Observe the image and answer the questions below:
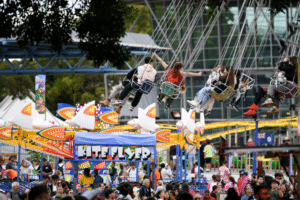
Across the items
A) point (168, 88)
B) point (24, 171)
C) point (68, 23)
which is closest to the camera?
point (68, 23)

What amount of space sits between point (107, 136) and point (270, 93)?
488 centimetres

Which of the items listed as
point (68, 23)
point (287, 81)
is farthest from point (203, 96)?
point (68, 23)

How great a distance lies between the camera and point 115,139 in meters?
16.9

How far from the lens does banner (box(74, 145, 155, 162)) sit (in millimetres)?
16672

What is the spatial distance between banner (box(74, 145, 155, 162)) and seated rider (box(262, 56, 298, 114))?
3914 millimetres

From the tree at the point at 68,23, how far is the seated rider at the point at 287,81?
4317mm

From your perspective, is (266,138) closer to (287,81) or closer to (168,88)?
(287,81)

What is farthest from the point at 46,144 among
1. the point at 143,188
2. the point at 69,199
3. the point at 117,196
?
the point at 69,199

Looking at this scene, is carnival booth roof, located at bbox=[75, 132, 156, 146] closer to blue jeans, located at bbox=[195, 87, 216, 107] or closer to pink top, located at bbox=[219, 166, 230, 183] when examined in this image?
pink top, located at bbox=[219, 166, 230, 183]

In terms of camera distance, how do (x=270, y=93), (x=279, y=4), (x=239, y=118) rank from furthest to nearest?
1. (x=239, y=118)
2. (x=270, y=93)
3. (x=279, y=4)

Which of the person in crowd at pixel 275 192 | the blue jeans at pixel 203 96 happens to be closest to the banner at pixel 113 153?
the blue jeans at pixel 203 96

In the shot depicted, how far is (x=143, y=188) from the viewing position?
40.3 ft

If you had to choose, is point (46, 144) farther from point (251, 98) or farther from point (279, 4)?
point (251, 98)

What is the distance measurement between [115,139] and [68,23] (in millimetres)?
6666
